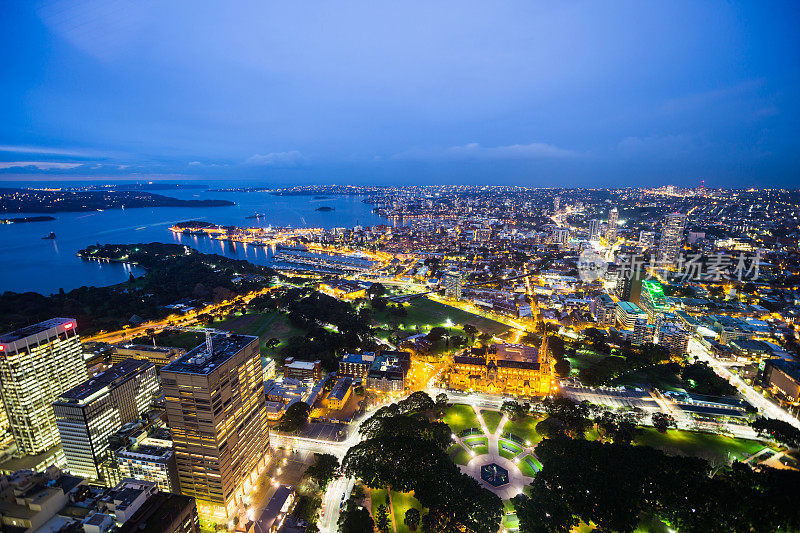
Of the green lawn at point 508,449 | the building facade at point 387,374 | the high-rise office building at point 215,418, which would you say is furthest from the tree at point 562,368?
the high-rise office building at point 215,418

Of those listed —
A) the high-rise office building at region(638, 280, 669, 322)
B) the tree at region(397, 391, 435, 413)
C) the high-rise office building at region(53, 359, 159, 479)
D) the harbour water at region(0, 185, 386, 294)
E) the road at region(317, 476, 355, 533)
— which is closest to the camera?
the road at region(317, 476, 355, 533)

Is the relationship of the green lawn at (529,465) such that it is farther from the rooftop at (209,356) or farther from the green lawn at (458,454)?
the rooftop at (209,356)

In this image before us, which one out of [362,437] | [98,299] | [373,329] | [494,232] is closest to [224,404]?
[362,437]

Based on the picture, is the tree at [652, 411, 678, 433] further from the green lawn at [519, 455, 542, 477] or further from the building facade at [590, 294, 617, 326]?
the building facade at [590, 294, 617, 326]

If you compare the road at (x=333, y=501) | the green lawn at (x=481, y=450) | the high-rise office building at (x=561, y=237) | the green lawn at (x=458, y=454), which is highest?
the high-rise office building at (x=561, y=237)

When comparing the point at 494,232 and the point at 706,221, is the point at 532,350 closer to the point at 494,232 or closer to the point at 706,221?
the point at 494,232

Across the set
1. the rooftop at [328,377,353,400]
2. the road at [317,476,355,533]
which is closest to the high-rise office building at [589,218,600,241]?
the rooftop at [328,377,353,400]
